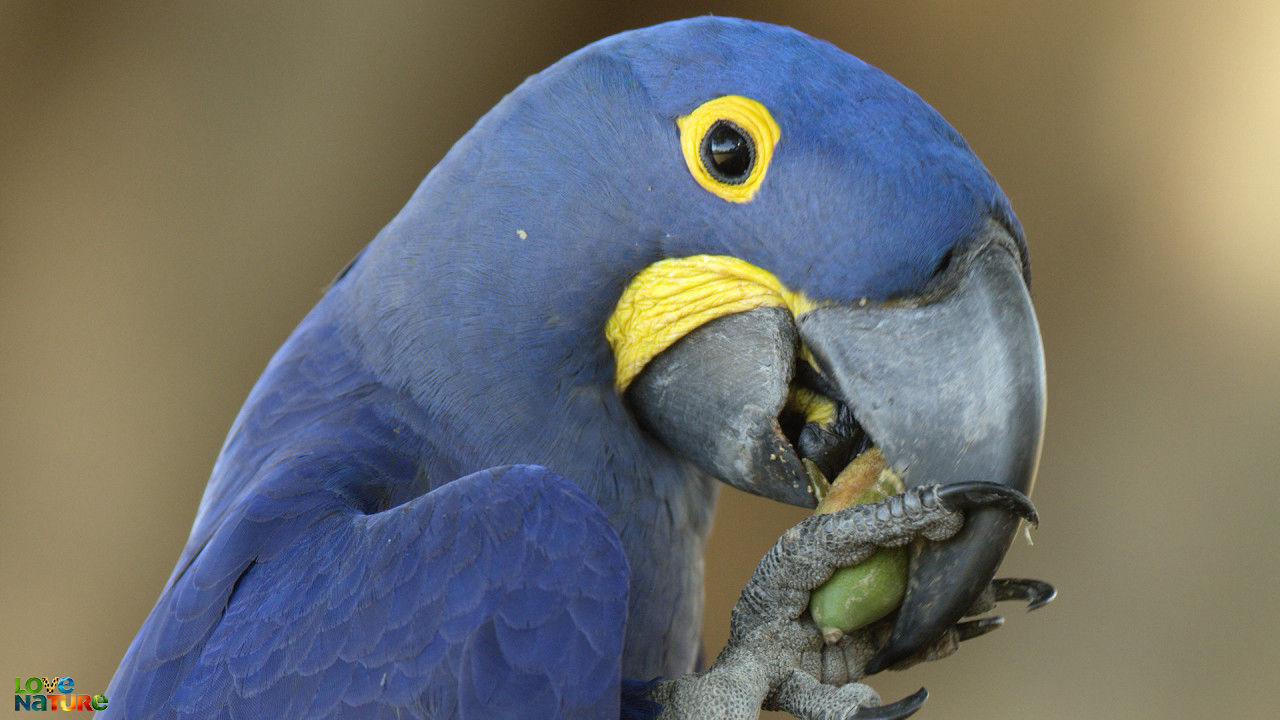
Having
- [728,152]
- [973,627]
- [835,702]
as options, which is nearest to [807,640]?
[835,702]

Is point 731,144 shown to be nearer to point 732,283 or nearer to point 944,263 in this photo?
point 732,283

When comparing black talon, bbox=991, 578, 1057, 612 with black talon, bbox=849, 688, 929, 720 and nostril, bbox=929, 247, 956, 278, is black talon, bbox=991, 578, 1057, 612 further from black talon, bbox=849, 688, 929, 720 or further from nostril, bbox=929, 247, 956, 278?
nostril, bbox=929, 247, 956, 278

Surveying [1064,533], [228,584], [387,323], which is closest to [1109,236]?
[1064,533]

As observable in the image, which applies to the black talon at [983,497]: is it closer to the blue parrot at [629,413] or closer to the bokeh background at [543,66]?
the blue parrot at [629,413]

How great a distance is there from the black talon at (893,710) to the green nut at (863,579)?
0.28ft

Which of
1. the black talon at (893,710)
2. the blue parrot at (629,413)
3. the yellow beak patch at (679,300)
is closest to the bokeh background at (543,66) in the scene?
the blue parrot at (629,413)

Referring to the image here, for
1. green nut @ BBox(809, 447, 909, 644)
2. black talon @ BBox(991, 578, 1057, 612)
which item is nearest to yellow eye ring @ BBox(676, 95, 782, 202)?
green nut @ BBox(809, 447, 909, 644)

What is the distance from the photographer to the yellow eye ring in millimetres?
1119

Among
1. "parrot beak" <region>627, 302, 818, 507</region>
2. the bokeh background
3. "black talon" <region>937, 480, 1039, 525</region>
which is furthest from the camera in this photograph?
the bokeh background

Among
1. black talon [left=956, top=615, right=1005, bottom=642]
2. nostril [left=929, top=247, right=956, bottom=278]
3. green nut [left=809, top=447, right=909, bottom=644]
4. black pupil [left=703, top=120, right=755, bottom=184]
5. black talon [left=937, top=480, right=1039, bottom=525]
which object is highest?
black pupil [left=703, top=120, right=755, bottom=184]

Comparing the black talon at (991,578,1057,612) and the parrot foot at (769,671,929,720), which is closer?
the parrot foot at (769,671,929,720)

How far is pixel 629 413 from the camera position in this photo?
1.26 metres

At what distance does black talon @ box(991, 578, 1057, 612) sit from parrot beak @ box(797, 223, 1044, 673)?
15 centimetres

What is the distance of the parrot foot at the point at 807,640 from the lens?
97cm
